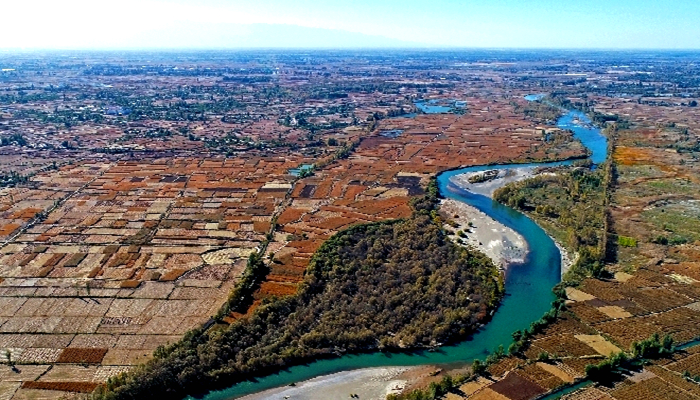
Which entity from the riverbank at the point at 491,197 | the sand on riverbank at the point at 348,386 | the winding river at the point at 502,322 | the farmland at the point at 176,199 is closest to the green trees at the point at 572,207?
the riverbank at the point at 491,197

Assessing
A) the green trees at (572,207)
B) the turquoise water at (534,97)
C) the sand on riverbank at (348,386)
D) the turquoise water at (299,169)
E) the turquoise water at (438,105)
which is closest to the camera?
the sand on riverbank at (348,386)

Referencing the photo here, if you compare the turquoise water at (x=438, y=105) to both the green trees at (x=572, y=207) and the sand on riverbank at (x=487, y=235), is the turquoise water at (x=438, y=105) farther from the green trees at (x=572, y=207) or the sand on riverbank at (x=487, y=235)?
the sand on riverbank at (x=487, y=235)

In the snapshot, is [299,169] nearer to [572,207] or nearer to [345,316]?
[572,207]

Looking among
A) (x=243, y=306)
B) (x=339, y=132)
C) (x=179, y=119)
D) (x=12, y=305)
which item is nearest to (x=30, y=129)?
(x=179, y=119)

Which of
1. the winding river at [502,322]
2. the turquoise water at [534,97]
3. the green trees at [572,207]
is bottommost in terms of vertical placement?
the winding river at [502,322]

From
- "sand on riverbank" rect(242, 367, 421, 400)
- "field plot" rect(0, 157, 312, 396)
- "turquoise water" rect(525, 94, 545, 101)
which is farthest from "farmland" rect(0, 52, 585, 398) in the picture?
"turquoise water" rect(525, 94, 545, 101)

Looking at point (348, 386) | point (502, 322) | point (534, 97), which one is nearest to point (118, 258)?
point (348, 386)
